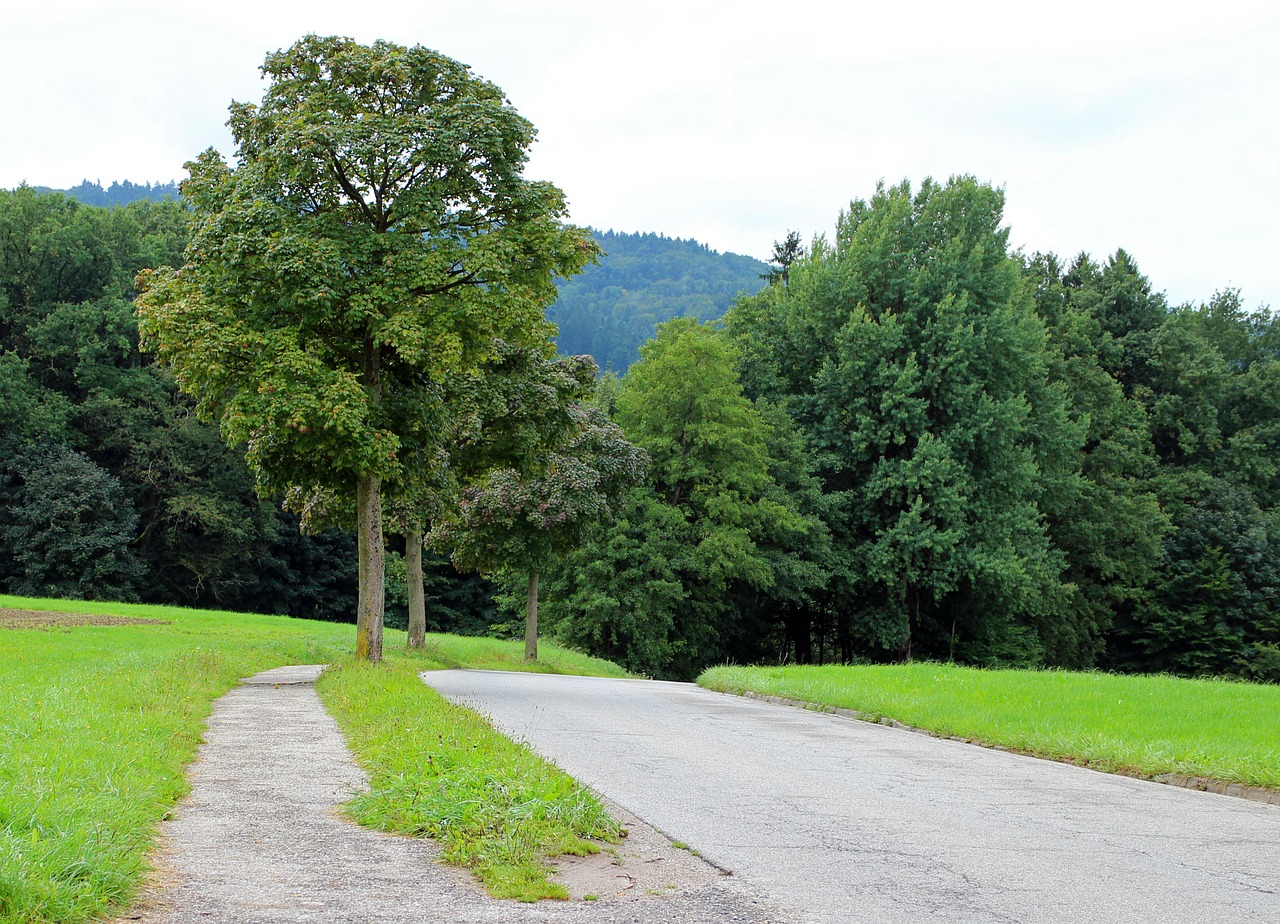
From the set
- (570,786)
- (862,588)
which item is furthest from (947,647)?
(570,786)

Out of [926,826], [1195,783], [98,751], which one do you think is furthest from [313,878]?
[1195,783]

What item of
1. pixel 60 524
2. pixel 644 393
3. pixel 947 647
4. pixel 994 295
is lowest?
pixel 947 647

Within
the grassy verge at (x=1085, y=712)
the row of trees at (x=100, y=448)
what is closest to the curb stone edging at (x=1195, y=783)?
the grassy verge at (x=1085, y=712)

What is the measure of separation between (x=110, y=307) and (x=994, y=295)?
125 ft

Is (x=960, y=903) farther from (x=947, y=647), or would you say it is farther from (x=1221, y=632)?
(x=1221, y=632)

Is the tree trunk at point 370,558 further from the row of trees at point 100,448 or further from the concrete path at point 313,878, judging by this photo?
the row of trees at point 100,448

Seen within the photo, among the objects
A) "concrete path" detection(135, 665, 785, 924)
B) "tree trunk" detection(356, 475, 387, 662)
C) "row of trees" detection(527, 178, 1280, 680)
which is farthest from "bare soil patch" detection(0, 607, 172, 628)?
"concrete path" detection(135, 665, 785, 924)

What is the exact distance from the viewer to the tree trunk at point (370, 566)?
19.4 m

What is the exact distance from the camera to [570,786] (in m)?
6.75

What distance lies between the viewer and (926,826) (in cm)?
716

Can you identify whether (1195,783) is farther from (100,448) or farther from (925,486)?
(100,448)

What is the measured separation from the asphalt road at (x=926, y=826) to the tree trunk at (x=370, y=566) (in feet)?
23.8

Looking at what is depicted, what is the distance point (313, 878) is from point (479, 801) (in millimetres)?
1366

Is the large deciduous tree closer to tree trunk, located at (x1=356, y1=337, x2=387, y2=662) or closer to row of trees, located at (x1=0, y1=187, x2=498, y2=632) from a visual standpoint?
tree trunk, located at (x1=356, y1=337, x2=387, y2=662)
